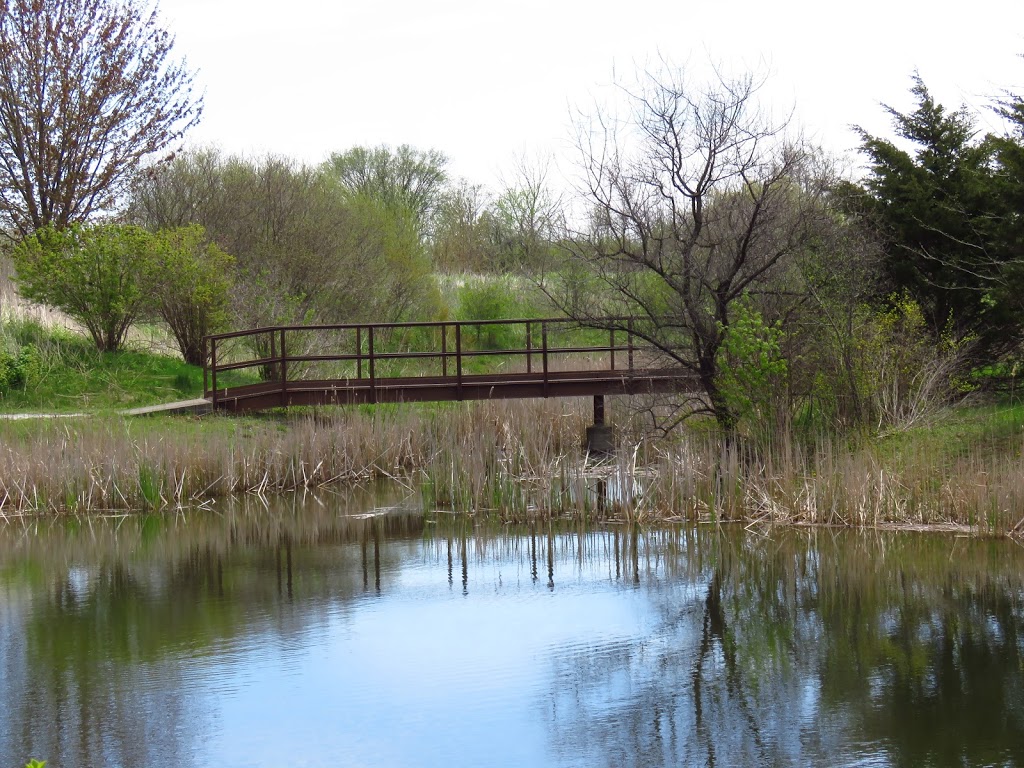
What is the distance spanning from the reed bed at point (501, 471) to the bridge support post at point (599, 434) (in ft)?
1.35

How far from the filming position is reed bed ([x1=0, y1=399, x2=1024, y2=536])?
12.6 metres

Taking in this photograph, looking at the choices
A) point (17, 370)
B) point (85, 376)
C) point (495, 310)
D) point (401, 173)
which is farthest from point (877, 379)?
point (401, 173)

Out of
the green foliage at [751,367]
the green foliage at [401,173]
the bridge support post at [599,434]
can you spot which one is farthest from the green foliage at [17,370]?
the green foliage at [401,173]

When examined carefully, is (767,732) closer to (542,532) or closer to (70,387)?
(542,532)

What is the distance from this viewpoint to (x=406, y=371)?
2441cm

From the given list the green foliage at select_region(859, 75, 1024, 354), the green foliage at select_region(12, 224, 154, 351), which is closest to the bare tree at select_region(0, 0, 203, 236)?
the green foliage at select_region(12, 224, 154, 351)

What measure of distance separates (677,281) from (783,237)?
143 cm

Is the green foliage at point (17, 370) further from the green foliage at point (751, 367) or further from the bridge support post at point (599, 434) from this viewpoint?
the green foliage at point (751, 367)

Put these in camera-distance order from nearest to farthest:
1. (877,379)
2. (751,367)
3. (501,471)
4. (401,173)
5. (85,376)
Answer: (751,367)
(501,471)
(877,379)
(85,376)
(401,173)

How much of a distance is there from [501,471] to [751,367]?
128 inches

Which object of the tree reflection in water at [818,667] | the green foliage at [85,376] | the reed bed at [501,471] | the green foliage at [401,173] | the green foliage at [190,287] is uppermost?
the green foliage at [401,173]

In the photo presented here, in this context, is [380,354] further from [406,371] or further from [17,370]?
[17,370]

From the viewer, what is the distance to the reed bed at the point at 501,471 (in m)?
12.6

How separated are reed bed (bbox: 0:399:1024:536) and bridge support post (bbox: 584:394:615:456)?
412mm
